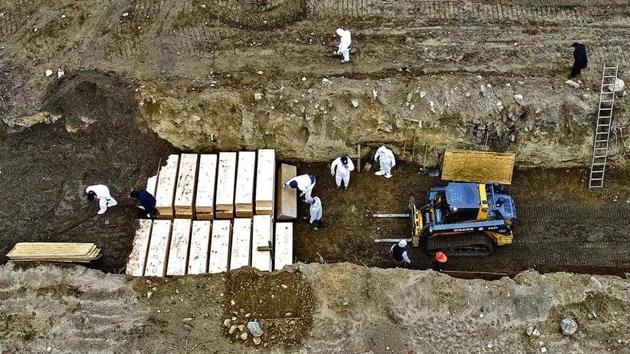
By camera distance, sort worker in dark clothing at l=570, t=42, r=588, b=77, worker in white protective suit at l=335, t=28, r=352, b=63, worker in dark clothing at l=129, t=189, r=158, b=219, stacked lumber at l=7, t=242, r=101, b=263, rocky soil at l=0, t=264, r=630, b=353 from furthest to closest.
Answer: worker in white protective suit at l=335, t=28, r=352, b=63 → worker in dark clothing at l=570, t=42, r=588, b=77 → worker in dark clothing at l=129, t=189, r=158, b=219 → stacked lumber at l=7, t=242, r=101, b=263 → rocky soil at l=0, t=264, r=630, b=353

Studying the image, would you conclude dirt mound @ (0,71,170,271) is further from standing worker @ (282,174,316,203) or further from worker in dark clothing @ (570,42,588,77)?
worker in dark clothing @ (570,42,588,77)

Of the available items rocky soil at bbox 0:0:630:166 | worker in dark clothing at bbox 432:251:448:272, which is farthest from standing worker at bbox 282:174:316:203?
worker in dark clothing at bbox 432:251:448:272

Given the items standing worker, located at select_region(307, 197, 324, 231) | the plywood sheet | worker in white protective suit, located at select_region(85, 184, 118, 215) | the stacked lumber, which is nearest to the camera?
the stacked lumber

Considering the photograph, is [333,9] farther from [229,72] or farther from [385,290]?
[385,290]

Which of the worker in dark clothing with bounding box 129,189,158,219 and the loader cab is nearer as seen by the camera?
the loader cab

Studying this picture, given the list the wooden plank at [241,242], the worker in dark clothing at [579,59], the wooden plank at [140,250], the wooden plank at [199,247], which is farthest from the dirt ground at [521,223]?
the wooden plank at [140,250]

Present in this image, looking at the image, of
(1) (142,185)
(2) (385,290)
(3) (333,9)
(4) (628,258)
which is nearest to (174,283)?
(1) (142,185)

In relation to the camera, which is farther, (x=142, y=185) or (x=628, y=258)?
(x=142, y=185)
